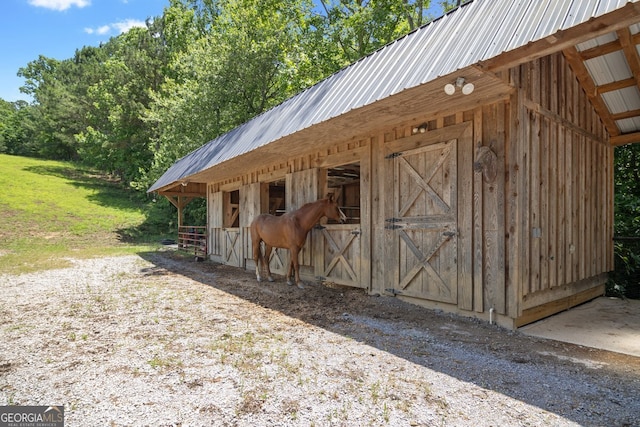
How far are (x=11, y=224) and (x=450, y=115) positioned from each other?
784 inches

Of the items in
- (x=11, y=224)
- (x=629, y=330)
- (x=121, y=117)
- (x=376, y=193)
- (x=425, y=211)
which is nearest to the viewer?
(x=629, y=330)

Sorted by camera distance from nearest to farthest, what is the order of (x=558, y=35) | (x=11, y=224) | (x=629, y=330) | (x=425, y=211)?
(x=558, y=35) < (x=629, y=330) < (x=425, y=211) < (x=11, y=224)

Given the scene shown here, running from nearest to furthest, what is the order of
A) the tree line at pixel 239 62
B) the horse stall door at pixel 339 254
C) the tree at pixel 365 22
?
the horse stall door at pixel 339 254, the tree at pixel 365 22, the tree line at pixel 239 62

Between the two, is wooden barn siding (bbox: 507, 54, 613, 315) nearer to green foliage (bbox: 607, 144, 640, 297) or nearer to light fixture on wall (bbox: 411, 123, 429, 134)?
green foliage (bbox: 607, 144, 640, 297)

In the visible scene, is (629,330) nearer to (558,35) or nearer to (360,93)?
(558,35)

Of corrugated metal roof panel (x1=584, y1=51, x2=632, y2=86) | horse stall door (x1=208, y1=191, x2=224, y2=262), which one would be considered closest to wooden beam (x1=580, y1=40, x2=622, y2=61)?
corrugated metal roof panel (x1=584, y1=51, x2=632, y2=86)

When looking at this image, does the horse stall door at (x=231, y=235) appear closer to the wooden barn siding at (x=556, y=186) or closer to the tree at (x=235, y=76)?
the tree at (x=235, y=76)

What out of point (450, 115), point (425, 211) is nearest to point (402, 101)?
point (450, 115)

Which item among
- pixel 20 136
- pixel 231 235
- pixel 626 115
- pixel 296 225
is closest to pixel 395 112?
pixel 296 225

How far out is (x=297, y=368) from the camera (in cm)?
281

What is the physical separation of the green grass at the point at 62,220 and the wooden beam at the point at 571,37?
11.0 metres

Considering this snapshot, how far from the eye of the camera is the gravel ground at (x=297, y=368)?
6.95 feet

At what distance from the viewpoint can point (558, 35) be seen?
254 cm

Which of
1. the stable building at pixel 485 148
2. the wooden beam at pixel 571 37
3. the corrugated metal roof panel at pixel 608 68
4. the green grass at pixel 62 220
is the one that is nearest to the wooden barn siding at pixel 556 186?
the stable building at pixel 485 148
